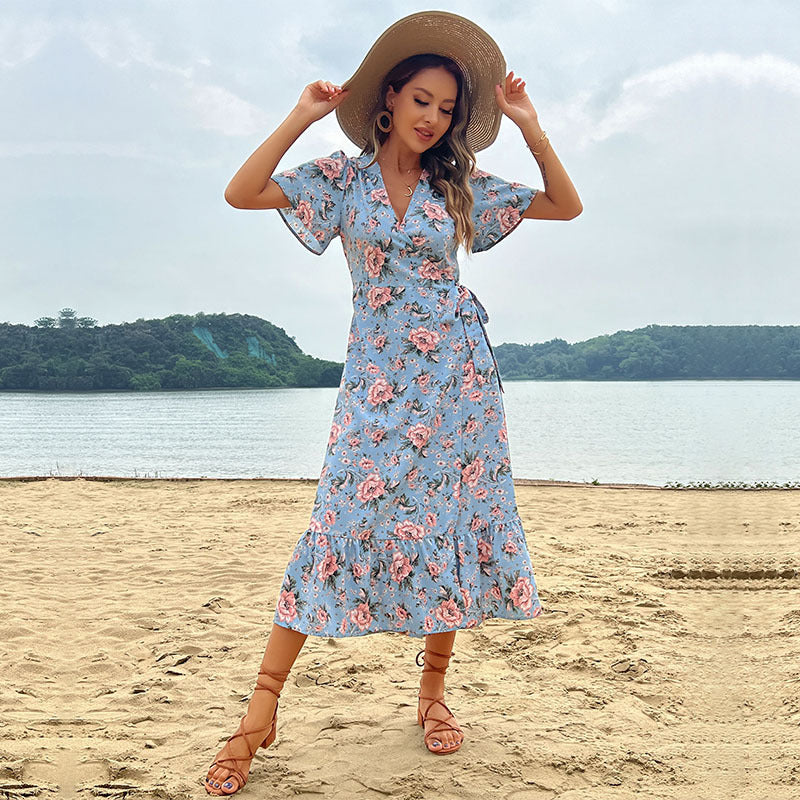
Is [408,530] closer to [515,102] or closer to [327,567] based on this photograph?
[327,567]

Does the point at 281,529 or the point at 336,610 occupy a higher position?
the point at 336,610

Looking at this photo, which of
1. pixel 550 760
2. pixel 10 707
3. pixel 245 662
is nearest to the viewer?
pixel 550 760

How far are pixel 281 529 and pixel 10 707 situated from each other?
3832 millimetres

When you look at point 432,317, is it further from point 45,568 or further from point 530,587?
point 45,568

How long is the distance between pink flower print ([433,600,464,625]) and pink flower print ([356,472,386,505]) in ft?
1.27

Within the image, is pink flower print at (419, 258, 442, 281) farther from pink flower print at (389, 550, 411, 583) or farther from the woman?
pink flower print at (389, 550, 411, 583)

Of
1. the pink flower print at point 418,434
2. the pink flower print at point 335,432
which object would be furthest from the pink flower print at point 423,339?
the pink flower print at point 335,432

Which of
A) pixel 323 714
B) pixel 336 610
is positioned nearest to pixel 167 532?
pixel 323 714

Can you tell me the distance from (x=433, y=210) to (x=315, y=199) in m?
0.38

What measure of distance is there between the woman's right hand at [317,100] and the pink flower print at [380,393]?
0.86 meters

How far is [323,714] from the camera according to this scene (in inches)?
116

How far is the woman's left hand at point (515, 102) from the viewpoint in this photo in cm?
264

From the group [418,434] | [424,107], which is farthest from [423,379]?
[424,107]

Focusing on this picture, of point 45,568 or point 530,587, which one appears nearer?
point 530,587
